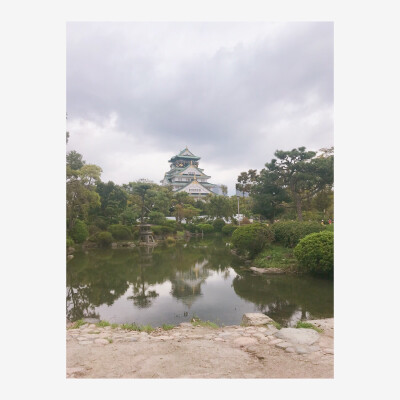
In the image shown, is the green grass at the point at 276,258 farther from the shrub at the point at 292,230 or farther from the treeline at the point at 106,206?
the treeline at the point at 106,206

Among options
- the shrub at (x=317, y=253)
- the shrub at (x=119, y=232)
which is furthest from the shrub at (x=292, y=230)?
the shrub at (x=119, y=232)

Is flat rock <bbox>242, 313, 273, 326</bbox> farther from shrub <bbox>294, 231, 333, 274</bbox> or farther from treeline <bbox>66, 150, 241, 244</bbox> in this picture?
treeline <bbox>66, 150, 241, 244</bbox>

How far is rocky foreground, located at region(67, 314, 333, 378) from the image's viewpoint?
6.92 feet

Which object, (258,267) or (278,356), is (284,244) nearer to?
(258,267)

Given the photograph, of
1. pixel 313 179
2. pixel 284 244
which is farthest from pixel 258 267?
pixel 313 179

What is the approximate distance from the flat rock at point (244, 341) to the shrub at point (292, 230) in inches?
243

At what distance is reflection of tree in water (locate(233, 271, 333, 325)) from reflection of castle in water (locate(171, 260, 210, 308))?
97 centimetres

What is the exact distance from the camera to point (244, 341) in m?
2.86

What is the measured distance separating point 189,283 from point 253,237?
2.93 m

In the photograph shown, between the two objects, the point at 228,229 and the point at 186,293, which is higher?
the point at 228,229

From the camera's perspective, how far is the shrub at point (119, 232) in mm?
15150

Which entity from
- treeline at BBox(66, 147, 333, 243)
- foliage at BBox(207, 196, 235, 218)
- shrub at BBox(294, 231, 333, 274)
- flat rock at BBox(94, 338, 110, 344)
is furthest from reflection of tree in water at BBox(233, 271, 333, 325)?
foliage at BBox(207, 196, 235, 218)

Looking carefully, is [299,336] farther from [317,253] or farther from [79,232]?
[79,232]

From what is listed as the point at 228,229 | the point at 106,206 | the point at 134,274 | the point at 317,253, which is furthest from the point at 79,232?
the point at 317,253
